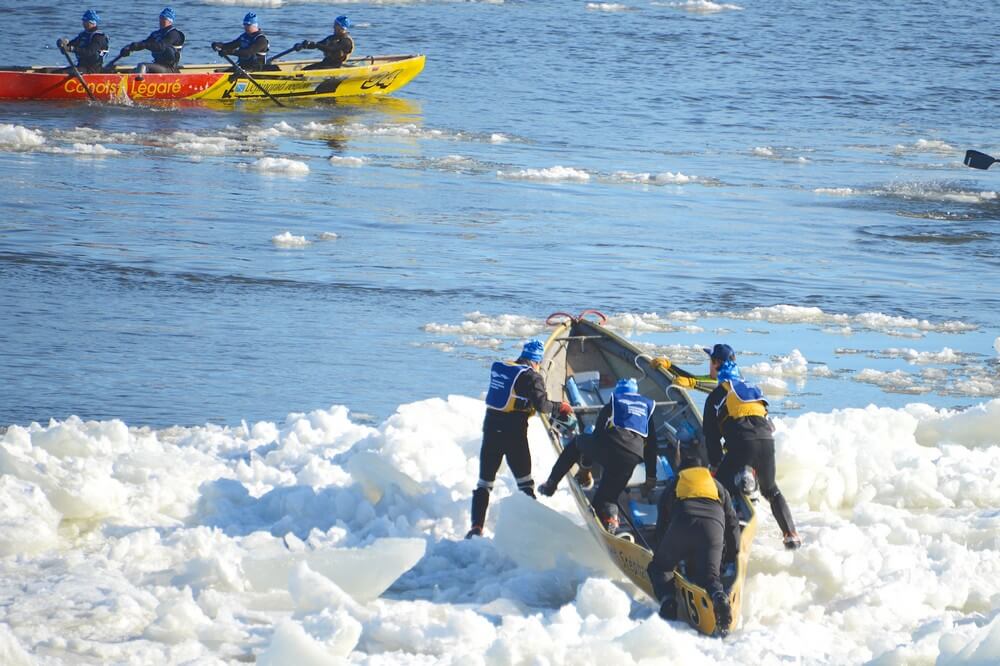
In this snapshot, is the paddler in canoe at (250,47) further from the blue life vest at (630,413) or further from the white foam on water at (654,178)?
the blue life vest at (630,413)

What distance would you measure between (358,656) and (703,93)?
30683 millimetres

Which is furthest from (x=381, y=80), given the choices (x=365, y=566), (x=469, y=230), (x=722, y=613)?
(x=722, y=613)

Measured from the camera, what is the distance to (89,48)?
3020cm

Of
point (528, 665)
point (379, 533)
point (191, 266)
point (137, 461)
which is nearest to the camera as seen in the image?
point (528, 665)

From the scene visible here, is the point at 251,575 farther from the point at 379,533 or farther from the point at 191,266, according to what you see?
the point at 191,266

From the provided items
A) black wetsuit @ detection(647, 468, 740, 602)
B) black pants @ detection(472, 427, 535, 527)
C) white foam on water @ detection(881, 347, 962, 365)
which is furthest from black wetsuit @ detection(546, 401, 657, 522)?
white foam on water @ detection(881, 347, 962, 365)

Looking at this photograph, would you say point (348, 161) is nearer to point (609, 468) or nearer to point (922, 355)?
point (922, 355)

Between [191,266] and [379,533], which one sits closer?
[379,533]

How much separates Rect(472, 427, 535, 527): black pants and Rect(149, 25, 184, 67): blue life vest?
21.4m

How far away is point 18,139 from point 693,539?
20.2 meters

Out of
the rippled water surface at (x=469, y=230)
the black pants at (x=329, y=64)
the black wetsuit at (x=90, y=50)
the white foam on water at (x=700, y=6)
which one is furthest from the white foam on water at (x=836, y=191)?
the white foam on water at (x=700, y=6)

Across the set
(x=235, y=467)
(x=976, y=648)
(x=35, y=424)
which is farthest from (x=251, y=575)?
(x=976, y=648)

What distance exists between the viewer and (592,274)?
19844 millimetres

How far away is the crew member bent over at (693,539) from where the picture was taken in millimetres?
9586
